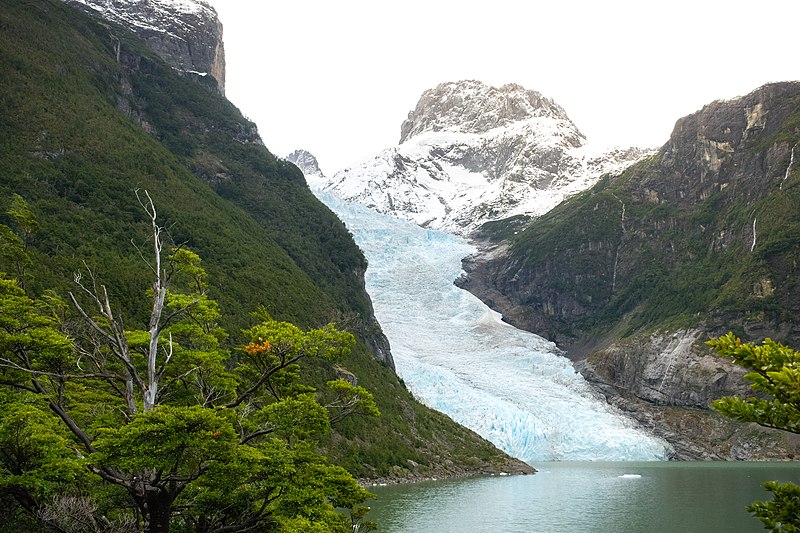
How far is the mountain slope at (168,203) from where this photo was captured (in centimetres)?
4570

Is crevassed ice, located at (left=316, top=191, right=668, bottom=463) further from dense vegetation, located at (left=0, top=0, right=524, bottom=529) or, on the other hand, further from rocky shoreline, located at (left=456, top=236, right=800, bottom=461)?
dense vegetation, located at (left=0, top=0, right=524, bottom=529)

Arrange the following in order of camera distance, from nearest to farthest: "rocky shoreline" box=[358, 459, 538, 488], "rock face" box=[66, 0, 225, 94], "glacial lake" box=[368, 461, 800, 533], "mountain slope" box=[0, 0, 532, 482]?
"glacial lake" box=[368, 461, 800, 533] → "rocky shoreline" box=[358, 459, 538, 488] → "mountain slope" box=[0, 0, 532, 482] → "rock face" box=[66, 0, 225, 94]

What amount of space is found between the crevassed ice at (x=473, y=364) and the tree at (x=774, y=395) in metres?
67.2

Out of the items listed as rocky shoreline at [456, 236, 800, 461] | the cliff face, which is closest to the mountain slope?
rocky shoreline at [456, 236, 800, 461]

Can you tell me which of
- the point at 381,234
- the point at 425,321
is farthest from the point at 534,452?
the point at 381,234

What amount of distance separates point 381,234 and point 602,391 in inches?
2297

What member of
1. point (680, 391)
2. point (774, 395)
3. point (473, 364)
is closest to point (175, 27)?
point (473, 364)

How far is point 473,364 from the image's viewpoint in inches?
3615

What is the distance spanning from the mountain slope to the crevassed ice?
10628 mm

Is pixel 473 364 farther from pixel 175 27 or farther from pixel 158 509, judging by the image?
pixel 158 509

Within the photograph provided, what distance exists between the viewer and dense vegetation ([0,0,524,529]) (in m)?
44.1

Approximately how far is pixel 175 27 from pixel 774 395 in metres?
116

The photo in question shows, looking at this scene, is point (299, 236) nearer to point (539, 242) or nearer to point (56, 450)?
point (56, 450)

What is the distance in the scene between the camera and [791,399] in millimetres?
6465
